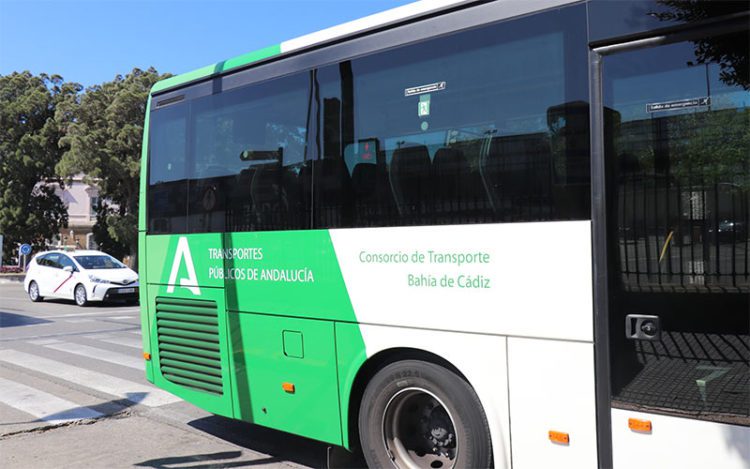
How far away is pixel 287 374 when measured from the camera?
4547 millimetres

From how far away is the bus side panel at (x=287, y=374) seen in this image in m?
4.27

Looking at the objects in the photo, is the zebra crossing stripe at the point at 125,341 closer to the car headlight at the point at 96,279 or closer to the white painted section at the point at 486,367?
the car headlight at the point at 96,279

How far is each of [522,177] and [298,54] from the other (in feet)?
7.09

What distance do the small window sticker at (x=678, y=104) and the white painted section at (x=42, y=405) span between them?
19.6ft

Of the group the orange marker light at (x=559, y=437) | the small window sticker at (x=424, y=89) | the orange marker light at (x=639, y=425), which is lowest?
the orange marker light at (x=559, y=437)

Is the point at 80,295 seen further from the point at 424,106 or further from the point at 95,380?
the point at 424,106

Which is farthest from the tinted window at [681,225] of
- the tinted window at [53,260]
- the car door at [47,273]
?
the car door at [47,273]

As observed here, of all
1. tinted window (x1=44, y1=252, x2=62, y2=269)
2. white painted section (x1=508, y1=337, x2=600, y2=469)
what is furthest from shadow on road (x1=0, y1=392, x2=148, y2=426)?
tinted window (x1=44, y1=252, x2=62, y2=269)

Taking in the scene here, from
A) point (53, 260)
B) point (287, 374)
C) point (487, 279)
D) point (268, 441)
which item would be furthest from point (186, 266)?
point (53, 260)

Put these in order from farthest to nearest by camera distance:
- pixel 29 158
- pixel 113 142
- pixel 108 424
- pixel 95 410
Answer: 1. pixel 29 158
2. pixel 113 142
3. pixel 95 410
4. pixel 108 424

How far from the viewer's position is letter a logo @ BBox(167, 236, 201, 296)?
5.39m

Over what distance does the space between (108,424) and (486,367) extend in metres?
4.32

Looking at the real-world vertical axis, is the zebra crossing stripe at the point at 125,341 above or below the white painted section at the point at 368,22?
below

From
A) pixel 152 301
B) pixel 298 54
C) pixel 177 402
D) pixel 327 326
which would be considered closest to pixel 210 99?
pixel 298 54
